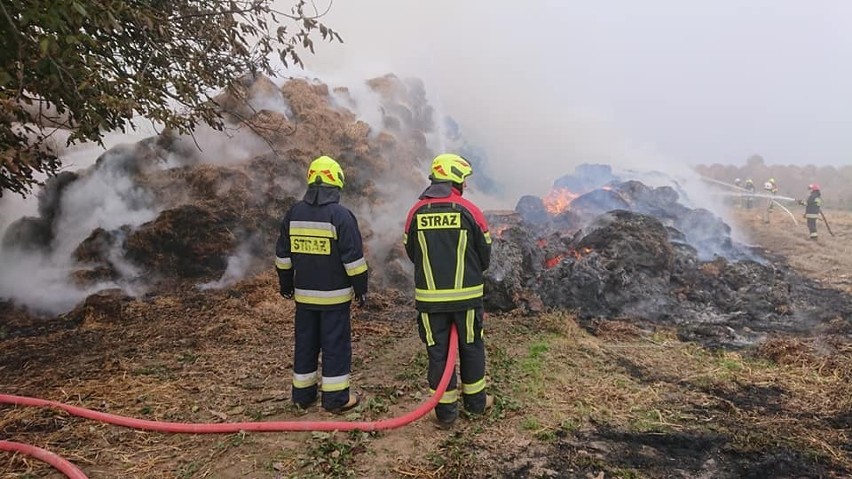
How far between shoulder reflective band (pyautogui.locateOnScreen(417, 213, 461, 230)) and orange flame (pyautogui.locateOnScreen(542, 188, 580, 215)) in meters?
9.81

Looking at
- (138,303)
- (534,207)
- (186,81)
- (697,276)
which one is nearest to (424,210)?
(186,81)

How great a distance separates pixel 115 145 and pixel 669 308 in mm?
10294

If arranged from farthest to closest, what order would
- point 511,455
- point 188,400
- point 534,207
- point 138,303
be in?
point 534,207 < point 138,303 < point 188,400 < point 511,455

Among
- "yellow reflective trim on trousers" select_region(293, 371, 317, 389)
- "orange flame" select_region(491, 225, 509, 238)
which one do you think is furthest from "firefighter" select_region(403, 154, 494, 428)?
"orange flame" select_region(491, 225, 509, 238)

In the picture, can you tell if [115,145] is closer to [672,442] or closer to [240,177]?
[240,177]

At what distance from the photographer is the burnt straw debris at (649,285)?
741 centimetres

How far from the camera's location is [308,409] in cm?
427

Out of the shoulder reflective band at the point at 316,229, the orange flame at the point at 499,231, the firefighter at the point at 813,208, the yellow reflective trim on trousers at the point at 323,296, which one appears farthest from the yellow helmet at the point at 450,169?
the firefighter at the point at 813,208

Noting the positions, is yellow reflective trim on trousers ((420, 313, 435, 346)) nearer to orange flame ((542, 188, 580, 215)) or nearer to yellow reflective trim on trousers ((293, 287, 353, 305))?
yellow reflective trim on trousers ((293, 287, 353, 305))

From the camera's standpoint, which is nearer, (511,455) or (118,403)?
(511,455)

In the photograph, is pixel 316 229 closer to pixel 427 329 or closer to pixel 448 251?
pixel 448 251

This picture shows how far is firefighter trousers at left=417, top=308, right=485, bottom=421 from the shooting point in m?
3.96

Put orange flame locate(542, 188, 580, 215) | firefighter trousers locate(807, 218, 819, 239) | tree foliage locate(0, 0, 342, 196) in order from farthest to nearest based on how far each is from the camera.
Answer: firefighter trousers locate(807, 218, 819, 239) → orange flame locate(542, 188, 580, 215) → tree foliage locate(0, 0, 342, 196)

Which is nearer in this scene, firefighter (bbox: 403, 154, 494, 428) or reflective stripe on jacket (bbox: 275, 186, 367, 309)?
firefighter (bbox: 403, 154, 494, 428)
